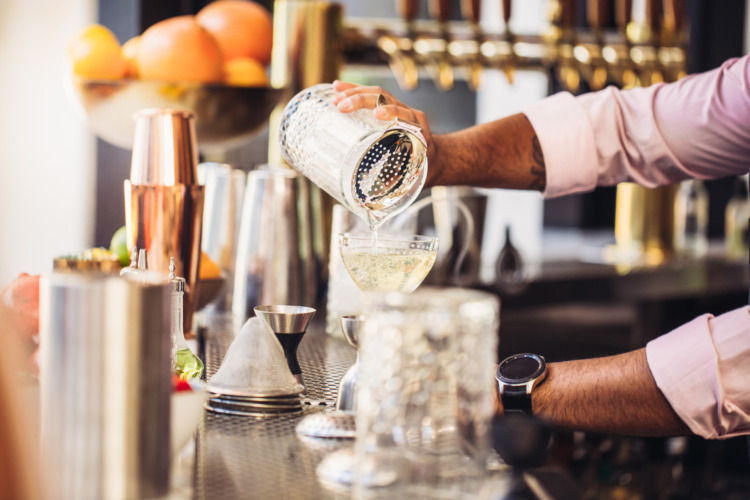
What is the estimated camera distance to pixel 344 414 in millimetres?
935

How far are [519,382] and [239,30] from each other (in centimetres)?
100

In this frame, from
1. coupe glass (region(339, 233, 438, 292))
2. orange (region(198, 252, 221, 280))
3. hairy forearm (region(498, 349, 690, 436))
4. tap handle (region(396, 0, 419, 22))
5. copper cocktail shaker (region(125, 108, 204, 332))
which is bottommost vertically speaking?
hairy forearm (region(498, 349, 690, 436))

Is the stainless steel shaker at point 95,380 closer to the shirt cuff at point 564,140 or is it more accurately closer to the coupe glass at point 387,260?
the coupe glass at point 387,260

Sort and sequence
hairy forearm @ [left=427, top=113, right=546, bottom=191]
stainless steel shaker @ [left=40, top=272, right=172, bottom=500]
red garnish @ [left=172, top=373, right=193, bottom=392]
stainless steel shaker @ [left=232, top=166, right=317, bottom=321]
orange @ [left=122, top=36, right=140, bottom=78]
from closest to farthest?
stainless steel shaker @ [left=40, top=272, right=172, bottom=500], red garnish @ [left=172, top=373, right=193, bottom=392], hairy forearm @ [left=427, top=113, right=546, bottom=191], stainless steel shaker @ [left=232, top=166, right=317, bottom=321], orange @ [left=122, top=36, right=140, bottom=78]

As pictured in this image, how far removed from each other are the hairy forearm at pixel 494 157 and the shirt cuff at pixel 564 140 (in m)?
0.01

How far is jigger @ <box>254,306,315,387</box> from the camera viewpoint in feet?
3.33

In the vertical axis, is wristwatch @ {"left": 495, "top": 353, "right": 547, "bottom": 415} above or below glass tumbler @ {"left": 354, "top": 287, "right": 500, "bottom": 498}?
below

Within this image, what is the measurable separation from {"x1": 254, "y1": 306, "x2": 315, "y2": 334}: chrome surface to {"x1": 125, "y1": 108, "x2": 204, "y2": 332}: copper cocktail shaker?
10.5 inches

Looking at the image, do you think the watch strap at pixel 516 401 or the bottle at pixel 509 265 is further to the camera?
the bottle at pixel 509 265

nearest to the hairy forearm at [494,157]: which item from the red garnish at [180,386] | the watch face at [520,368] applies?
the watch face at [520,368]

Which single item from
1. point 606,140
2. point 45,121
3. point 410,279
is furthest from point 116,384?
point 45,121

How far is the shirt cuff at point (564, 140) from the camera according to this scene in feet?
4.82

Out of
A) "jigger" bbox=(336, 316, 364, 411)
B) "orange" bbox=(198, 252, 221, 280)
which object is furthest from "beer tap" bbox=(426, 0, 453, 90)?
"jigger" bbox=(336, 316, 364, 411)

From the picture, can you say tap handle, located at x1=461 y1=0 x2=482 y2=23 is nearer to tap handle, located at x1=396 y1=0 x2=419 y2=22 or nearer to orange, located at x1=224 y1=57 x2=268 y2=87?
tap handle, located at x1=396 y1=0 x2=419 y2=22
